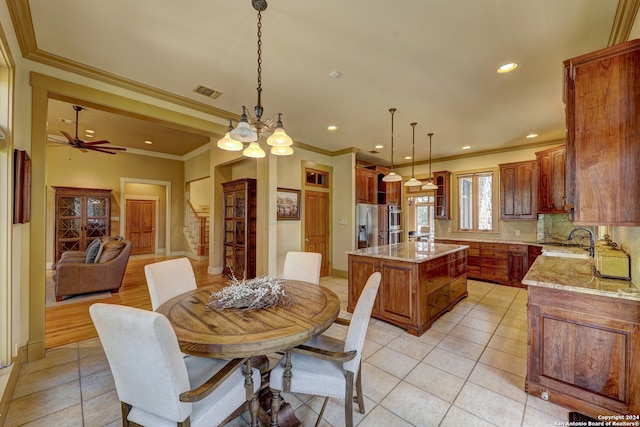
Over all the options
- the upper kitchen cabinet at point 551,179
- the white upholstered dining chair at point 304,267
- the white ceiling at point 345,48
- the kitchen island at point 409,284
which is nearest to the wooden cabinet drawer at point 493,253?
the upper kitchen cabinet at point 551,179

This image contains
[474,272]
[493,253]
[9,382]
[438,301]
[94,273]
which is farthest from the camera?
[474,272]

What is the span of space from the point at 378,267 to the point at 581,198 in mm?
2010

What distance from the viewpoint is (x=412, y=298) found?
118 inches

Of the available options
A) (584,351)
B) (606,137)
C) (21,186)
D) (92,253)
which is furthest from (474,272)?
(92,253)

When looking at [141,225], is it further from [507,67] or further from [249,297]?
[507,67]

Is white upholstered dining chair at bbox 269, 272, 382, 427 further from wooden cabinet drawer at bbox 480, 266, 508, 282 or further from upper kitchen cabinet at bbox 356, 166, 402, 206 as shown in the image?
wooden cabinet drawer at bbox 480, 266, 508, 282

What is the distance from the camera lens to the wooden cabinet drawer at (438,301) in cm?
316

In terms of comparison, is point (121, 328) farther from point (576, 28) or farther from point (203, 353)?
point (576, 28)

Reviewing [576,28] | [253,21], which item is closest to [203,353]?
[253,21]

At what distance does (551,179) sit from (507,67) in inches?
123

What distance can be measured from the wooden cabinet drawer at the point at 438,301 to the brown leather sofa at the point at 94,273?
5003mm

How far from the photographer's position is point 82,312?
11.7 feet

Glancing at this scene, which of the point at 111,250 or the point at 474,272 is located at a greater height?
the point at 111,250

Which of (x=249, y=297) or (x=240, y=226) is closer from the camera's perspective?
(x=249, y=297)
